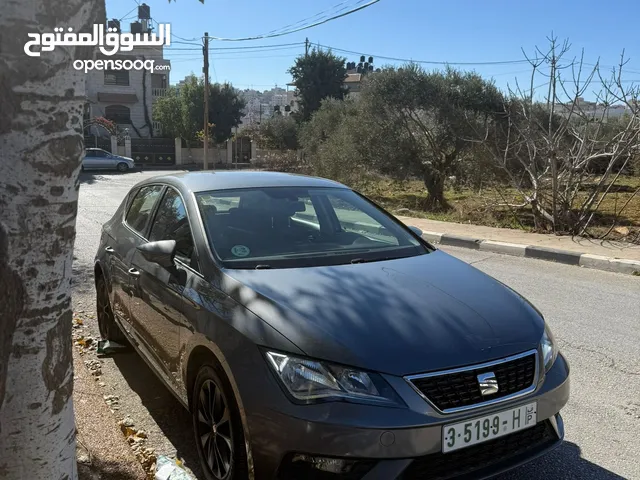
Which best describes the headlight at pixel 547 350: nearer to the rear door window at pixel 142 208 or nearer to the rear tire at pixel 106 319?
the rear door window at pixel 142 208

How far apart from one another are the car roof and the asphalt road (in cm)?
154

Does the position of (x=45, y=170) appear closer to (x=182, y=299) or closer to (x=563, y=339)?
(x=182, y=299)

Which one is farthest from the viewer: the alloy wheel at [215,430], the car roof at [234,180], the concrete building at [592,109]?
the concrete building at [592,109]

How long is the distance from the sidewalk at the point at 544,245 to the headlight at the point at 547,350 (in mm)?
6333

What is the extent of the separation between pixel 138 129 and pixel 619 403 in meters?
50.0

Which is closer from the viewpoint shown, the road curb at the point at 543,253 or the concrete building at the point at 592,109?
the road curb at the point at 543,253

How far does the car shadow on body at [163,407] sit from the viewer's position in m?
3.46

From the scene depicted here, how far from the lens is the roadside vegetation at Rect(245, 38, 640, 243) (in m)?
11.6

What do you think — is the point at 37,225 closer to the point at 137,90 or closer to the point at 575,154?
the point at 575,154

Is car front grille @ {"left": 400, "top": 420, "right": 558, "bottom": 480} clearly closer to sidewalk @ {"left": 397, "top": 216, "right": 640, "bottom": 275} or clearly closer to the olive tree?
sidewalk @ {"left": 397, "top": 216, "right": 640, "bottom": 275}

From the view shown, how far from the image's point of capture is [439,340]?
2.59 m

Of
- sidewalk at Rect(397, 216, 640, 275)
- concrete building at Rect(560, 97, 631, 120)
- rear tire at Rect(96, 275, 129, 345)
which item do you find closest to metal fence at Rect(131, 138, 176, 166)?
sidewalk at Rect(397, 216, 640, 275)

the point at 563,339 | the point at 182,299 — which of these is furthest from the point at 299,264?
the point at 563,339

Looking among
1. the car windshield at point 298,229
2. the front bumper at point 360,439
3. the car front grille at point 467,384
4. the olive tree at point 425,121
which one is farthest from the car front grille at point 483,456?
the olive tree at point 425,121
